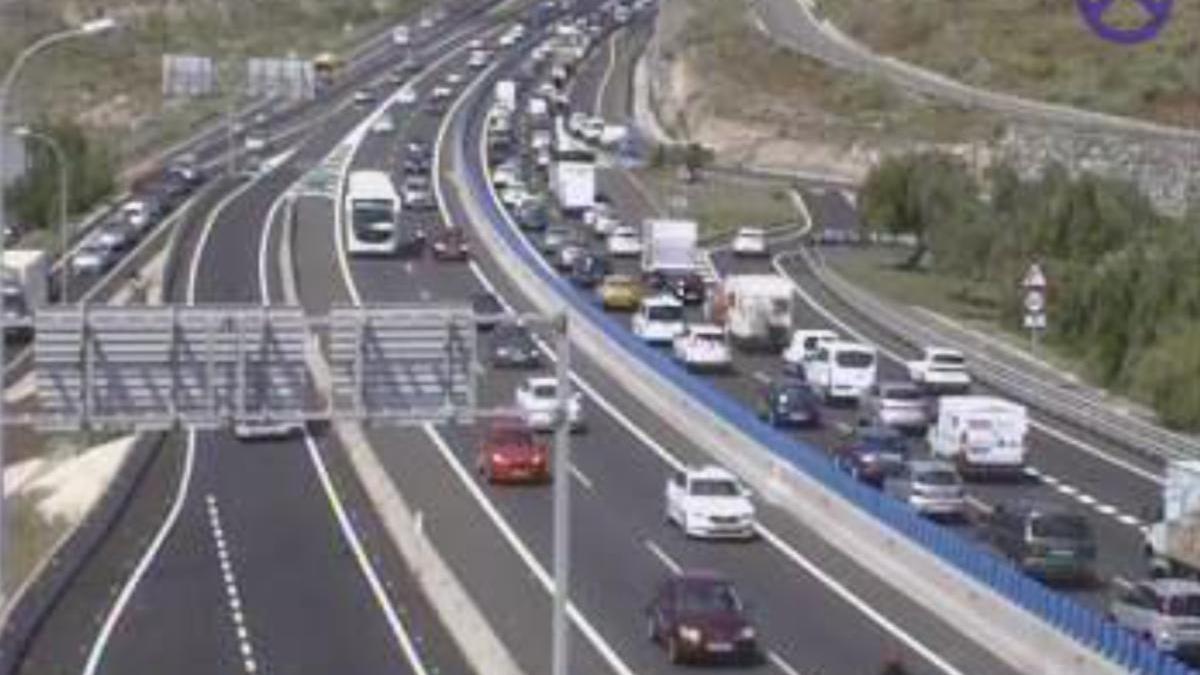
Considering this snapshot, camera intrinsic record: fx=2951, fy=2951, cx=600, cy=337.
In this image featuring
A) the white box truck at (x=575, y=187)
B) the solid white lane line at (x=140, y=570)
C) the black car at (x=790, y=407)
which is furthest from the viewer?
the white box truck at (x=575, y=187)

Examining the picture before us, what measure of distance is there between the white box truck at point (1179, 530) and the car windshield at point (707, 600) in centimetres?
1021

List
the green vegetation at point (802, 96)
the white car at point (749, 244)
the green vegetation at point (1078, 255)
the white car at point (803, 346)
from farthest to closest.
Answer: the green vegetation at point (802, 96)
the white car at point (749, 244)
the green vegetation at point (1078, 255)
the white car at point (803, 346)

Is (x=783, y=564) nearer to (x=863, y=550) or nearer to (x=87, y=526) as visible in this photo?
(x=863, y=550)

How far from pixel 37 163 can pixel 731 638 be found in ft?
341

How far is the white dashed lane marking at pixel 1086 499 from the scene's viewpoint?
6444cm

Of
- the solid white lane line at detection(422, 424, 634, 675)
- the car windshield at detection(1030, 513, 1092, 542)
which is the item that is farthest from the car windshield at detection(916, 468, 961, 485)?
the solid white lane line at detection(422, 424, 634, 675)

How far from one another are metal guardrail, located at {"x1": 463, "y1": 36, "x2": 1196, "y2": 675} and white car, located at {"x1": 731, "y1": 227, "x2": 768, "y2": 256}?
22.1 meters

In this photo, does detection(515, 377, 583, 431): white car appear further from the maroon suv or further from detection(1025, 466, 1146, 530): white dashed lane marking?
the maroon suv

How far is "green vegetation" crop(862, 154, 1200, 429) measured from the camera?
87312 mm

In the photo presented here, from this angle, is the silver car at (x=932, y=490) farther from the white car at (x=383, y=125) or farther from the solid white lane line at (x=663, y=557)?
the white car at (x=383, y=125)

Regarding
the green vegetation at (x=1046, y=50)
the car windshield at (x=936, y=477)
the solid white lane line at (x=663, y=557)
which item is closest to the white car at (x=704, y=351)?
the solid white lane line at (x=663, y=557)

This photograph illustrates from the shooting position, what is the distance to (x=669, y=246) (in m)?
112

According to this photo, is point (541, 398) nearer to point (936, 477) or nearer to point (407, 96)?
point (936, 477)

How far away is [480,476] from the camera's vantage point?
72188 millimetres
